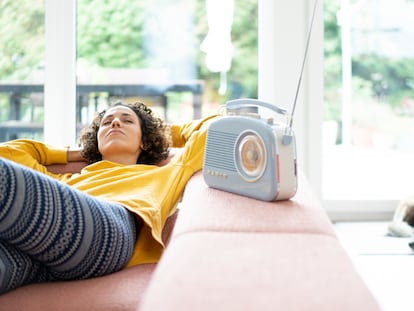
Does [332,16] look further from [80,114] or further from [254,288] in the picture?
[254,288]

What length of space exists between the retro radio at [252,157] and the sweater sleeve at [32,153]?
0.62m

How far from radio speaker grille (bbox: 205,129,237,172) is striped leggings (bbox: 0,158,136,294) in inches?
9.1

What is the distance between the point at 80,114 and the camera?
2736 mm

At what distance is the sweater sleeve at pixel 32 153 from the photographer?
1738 mm

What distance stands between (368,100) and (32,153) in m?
1.48

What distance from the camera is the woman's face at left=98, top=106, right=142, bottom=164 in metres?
1.76

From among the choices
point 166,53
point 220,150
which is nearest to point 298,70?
point 166,53

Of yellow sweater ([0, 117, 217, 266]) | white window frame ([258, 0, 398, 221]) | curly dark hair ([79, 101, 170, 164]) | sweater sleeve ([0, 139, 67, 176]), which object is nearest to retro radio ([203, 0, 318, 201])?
yellow sweater ([0, 117, 217, 266])

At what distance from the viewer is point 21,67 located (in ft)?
8.84

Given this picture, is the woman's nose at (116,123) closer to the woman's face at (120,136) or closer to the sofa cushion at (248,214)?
the woman's face at (120,136)

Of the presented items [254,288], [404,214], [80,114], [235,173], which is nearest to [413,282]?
[404,214]

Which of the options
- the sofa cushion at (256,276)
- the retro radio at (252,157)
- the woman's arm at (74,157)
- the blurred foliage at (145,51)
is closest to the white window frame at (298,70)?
the blurred foliage at (145,51)

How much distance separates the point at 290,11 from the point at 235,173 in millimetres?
1414

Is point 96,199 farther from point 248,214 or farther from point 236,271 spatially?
point 236,271
